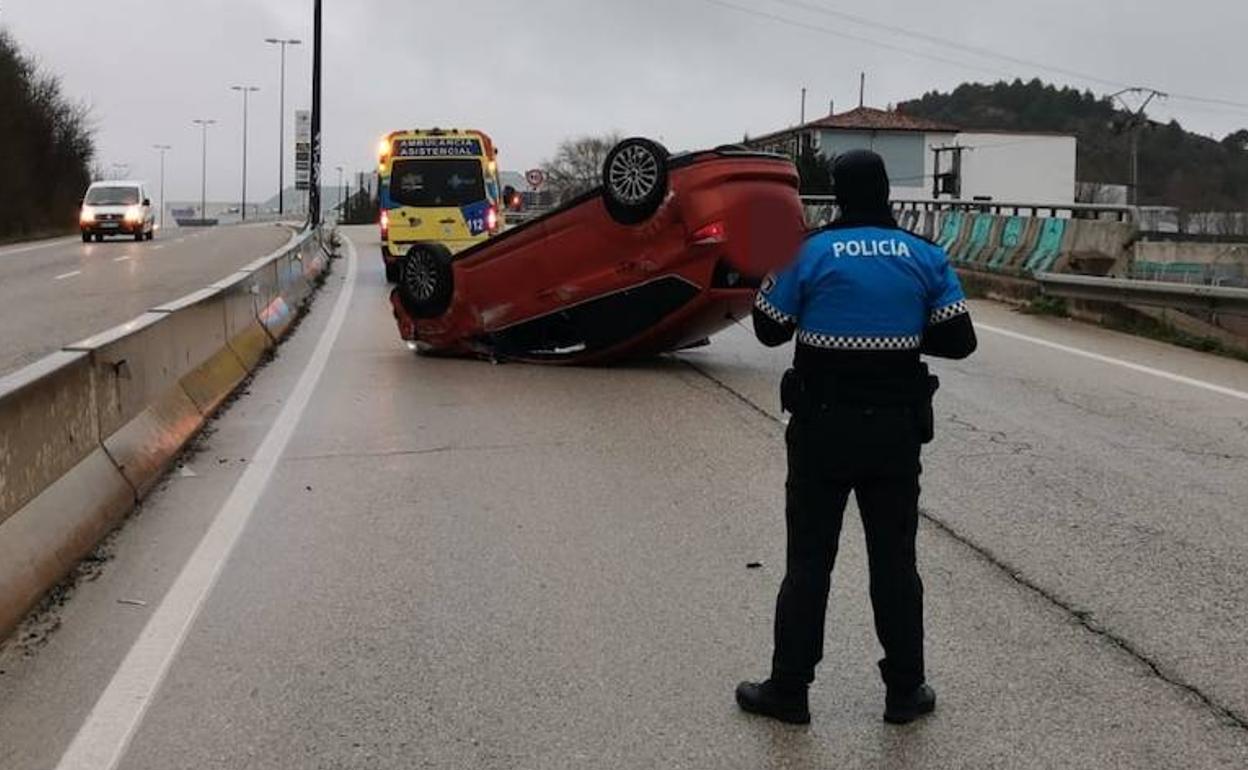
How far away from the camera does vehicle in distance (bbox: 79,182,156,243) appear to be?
40062mm

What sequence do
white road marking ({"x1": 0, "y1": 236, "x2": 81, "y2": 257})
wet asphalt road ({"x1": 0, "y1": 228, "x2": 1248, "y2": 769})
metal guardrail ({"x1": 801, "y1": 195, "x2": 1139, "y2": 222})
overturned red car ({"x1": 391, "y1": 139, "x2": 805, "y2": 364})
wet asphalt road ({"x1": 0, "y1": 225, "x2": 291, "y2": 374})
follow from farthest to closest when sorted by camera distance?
white road marking ({"x1": 0, "y1": 236, "x2": 81, "y2": 257}), metal guardrail ({"x1": 801, "y1": 195, "x2": 1139, "y2": 222}), wet asphalt road ({"x1": 0, "y1": 225, "x2": 291, "y2": 374}), overturned red car ({"x1": 391, "y1": 139, "x2": 805, "y2": 364}), wet asphalt road ({"x1": 0, "y1": 228, "x2": 1248, "y2": 769})

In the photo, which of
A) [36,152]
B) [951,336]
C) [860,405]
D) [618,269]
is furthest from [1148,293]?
[36,152]

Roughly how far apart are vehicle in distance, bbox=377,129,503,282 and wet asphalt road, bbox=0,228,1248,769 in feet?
41.6

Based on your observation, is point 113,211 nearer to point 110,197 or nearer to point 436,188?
point 110,197

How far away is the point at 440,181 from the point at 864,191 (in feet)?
60.9

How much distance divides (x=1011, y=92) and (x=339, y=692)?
438 feet

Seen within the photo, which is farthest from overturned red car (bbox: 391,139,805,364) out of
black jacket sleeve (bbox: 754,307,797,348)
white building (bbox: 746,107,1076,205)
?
white building (bbox: 746,107,1076,205)

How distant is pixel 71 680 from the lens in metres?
4.26

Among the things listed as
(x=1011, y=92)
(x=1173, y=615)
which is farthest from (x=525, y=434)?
(x=1011, y=92)

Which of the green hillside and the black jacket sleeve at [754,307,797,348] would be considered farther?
the green hillside

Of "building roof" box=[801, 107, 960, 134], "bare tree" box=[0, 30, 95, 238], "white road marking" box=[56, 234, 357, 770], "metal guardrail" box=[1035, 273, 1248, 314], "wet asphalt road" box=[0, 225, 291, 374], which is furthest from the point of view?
"building roof" box=[801, 107, 960, 134]

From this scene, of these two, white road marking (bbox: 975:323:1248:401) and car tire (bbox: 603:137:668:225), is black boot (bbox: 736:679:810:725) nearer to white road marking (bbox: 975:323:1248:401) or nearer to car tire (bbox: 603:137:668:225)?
car tire (bbox: 603:137:668:225)

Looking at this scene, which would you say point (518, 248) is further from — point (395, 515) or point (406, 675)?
point (406, 675)

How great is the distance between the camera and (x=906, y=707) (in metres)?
3.98
